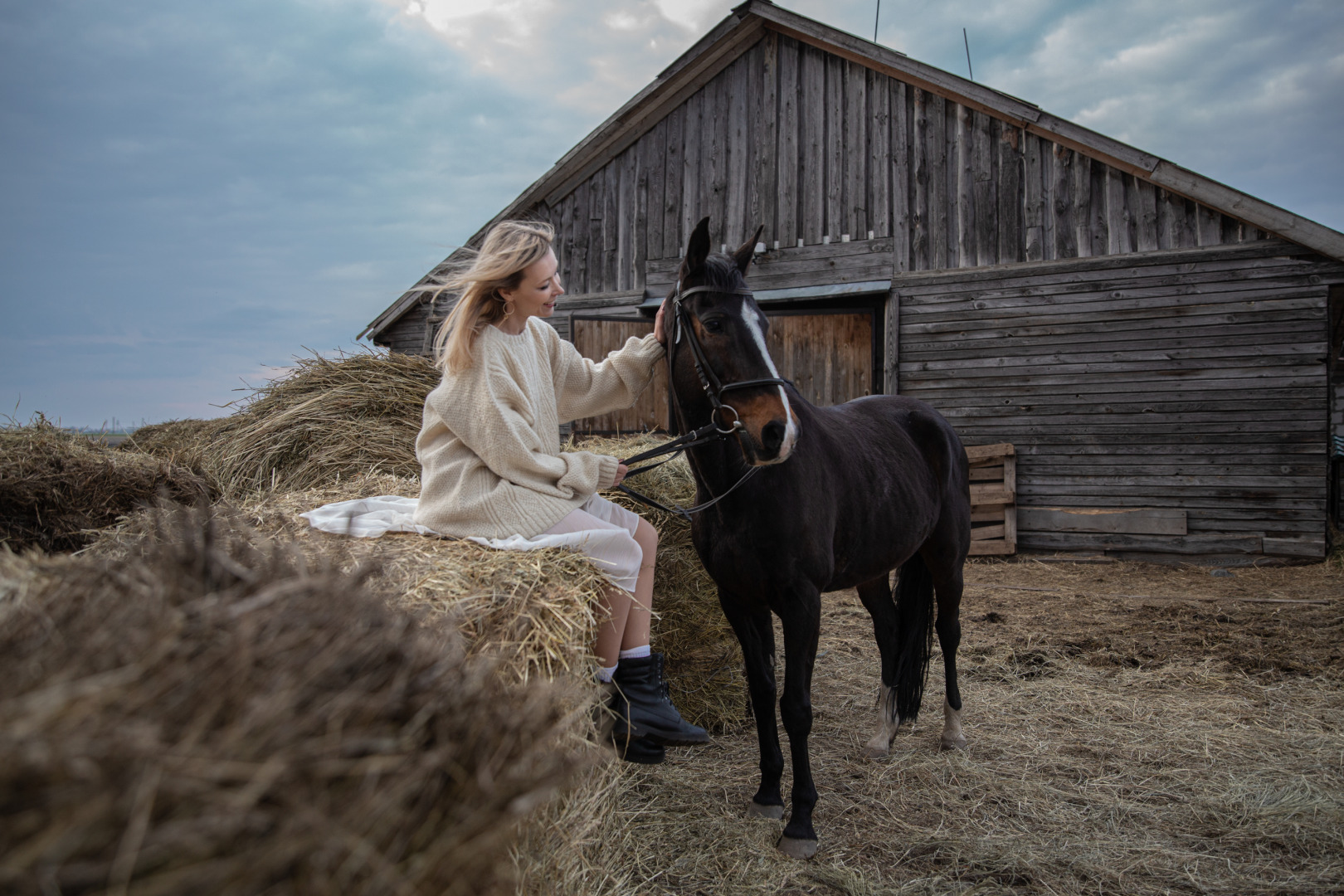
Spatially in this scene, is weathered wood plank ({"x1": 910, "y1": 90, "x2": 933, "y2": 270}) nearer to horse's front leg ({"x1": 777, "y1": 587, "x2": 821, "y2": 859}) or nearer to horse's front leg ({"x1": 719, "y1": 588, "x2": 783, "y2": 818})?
horse's front leg ({"x1": 719, "y1": 588, "x2": 783, "y2": 818})

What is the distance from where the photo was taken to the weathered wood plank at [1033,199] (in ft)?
24.9

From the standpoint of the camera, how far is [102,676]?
65 cm

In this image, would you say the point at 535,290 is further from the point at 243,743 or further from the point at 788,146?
the point at 788,146

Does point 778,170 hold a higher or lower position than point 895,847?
higher

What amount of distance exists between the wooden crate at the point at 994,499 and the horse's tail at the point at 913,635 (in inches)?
177

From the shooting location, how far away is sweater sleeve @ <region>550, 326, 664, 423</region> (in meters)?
2.78

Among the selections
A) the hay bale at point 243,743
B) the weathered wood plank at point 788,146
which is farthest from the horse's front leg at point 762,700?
the weathered wood plank at point 788,146

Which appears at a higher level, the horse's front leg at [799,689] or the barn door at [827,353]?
the barn door at [827,353]

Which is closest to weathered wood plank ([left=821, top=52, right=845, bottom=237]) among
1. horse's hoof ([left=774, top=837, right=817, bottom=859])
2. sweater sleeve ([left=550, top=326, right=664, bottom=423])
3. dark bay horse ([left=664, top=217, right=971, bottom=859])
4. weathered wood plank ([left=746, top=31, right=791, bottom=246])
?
weathered wood plank ([left=746, top=31, right=791, bottom=246])

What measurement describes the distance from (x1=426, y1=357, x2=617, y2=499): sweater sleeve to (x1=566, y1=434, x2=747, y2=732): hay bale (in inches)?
43.9

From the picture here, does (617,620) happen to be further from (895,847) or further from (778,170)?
(778,170)

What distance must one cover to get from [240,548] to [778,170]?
28.0 feet

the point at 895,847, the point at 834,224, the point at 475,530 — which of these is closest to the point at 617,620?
the point at 475,530

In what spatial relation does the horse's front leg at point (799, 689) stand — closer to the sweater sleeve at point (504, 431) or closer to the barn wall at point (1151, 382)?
the sweater sleeve at point (504, 431)
